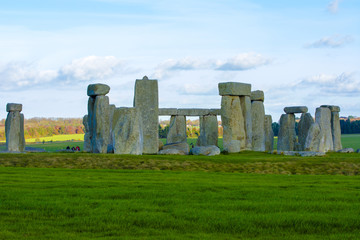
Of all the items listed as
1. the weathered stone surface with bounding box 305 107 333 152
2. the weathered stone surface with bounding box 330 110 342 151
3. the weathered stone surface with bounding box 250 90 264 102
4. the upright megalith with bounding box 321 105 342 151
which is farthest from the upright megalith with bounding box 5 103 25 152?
the weathered stone surface with bounding box 330 110 342 151

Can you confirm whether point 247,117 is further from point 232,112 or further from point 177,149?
point 177,149

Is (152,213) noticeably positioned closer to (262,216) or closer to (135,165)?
(262,216)

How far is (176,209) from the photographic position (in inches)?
382

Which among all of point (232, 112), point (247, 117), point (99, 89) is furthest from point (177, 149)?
point (247, 117)

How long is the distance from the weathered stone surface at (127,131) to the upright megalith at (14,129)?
9.70m

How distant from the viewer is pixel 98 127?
87.9ft

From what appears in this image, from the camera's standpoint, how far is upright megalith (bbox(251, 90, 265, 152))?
32.4 metres

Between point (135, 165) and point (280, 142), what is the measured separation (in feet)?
55.6

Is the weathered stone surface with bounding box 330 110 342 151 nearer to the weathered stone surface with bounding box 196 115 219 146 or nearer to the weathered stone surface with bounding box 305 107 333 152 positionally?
the weathered stone surface with bounding box 305 107 333 152

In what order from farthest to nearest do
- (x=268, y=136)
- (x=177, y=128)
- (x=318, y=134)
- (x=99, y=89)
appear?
(x=177, y=128)
(x=268, y=136)
(x=99, y=89)
(x=318, y=134)

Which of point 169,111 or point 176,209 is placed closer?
point 176,209

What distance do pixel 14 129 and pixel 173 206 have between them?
22.8 meters

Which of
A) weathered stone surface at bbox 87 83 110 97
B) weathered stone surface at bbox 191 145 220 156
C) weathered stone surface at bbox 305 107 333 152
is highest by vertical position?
weathered stone surface at bbox 87 83 110 97

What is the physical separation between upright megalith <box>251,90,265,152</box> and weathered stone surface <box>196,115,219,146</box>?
15.7 ft
